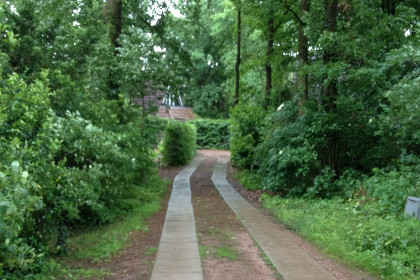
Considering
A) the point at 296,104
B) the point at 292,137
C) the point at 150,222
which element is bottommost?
the point at 150,222

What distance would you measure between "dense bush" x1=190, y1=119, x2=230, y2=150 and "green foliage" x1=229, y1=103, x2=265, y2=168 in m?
21.1

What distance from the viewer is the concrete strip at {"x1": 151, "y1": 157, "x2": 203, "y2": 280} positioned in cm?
527

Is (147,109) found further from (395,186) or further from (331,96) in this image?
(395,186)

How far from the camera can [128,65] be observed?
10.5m

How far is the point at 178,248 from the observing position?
259 inches

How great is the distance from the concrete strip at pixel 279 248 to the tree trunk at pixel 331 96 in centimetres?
275

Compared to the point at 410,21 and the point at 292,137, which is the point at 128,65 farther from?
the point at 410,21

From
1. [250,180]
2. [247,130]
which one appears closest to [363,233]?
[250,180]

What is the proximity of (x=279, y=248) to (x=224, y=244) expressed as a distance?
937 millimetres

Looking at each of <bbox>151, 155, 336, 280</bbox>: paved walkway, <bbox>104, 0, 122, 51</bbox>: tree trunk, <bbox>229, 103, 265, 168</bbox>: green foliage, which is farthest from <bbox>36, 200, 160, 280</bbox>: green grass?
<bbox>229, 103, 265, 168</bbox>: green foliage

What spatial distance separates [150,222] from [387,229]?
4918 millimetres

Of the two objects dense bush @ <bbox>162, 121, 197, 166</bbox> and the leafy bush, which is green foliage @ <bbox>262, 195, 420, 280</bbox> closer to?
the leafy bush

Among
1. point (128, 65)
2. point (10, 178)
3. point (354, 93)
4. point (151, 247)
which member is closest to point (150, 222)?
point (151, 247)

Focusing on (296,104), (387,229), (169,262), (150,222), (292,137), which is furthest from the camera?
(296,104)
